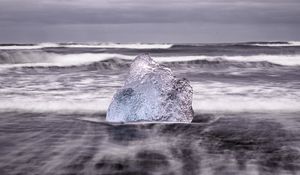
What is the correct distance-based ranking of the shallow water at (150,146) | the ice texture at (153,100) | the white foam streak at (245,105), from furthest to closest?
the white foam streak at (245,105) < the ice texture at (153,100) < the shallow water at (150,146)

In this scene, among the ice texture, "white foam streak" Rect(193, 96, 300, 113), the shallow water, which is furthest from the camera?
"white foam streak" Rect(193, 96, 300, 113)

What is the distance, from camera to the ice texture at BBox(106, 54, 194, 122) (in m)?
5.66

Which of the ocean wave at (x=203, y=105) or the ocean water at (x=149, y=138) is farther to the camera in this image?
the ocean wave at (x=203, y=105)

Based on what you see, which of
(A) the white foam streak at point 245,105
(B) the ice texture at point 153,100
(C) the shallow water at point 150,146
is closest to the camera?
(C) the shallow water at point 150,146

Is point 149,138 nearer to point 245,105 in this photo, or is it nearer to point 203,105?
point 203,105

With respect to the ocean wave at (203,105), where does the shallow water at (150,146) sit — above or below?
above

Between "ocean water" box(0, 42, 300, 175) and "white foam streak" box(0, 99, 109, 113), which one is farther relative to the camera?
"white foam streak" box(0, 99, 109, 113)

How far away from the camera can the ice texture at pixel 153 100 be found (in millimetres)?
5656

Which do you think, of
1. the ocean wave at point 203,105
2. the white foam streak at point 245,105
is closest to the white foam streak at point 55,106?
the ocean wave at point 203,105

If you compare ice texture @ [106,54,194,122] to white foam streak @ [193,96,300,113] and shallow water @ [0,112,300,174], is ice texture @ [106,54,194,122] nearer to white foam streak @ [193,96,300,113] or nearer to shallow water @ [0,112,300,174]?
shallow water @ [0,112,300,174]

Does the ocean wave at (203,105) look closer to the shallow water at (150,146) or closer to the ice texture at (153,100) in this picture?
the shallow water at (150,146)

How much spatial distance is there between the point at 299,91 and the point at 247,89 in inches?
42.8

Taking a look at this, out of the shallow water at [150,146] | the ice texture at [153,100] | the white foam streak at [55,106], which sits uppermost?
the ice texture at [153,100]

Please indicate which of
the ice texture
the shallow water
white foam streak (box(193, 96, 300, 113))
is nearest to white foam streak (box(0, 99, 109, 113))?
the shallow water
